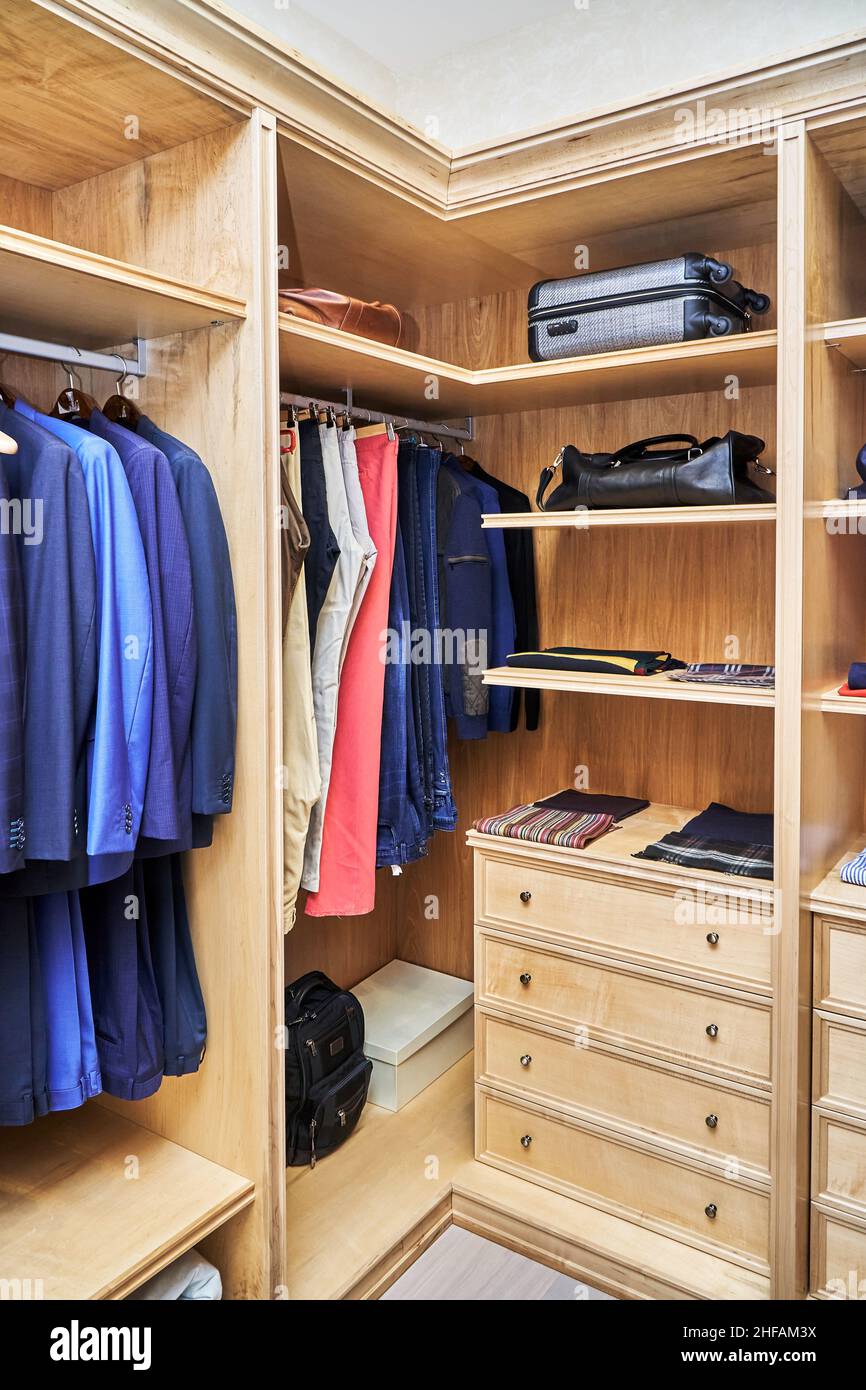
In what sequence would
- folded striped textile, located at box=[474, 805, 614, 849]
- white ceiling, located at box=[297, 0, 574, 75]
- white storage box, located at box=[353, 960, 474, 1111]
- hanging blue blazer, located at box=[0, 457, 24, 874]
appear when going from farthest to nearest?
white storage box, located at box=[353, 960, 474, 1111]
white ceiling, located at box=[297, 0, 574, 75]
folded striped textile, located at box=[474, 805, 614, 849]
hanging blue blazer, located at box=[0, 457, 24, 874]

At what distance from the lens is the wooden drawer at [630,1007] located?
1.92 metres

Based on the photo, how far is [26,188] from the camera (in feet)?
6.23

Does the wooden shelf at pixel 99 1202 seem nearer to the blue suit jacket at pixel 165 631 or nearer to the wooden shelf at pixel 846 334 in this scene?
the blue suit jacket at pixel 165 631

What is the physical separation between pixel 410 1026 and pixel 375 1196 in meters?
0.52

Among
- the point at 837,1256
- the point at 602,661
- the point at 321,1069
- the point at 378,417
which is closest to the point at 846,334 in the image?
the point at 602,661

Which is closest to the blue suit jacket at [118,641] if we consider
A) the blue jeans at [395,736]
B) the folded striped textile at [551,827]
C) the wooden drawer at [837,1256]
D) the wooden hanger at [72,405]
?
the wooden hanger at [72,405]

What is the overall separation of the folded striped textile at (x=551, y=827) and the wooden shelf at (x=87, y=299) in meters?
1.19

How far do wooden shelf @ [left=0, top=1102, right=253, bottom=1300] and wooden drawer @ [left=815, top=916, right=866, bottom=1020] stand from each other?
1.11m

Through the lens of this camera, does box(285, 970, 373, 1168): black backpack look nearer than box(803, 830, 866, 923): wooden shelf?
No

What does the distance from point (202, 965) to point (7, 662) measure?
0.74 meters

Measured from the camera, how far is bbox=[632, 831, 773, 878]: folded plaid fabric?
1.92 m

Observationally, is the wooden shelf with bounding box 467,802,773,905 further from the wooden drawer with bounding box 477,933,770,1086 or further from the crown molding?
the crown molding

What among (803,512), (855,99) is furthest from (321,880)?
(855,99)

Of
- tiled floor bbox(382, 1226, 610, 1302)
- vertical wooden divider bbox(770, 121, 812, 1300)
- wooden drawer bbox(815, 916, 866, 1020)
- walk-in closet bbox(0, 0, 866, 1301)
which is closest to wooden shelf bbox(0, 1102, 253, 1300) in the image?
walk-in closet bbox(0, 0, 866, 1301)
